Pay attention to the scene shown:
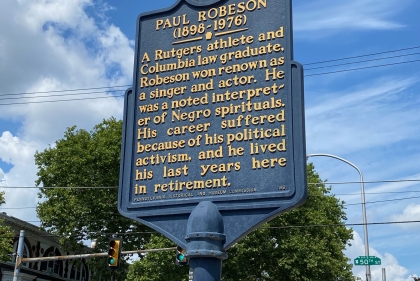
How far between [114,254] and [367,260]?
11494mm

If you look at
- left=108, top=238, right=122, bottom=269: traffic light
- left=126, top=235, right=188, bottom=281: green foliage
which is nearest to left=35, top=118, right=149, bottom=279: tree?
left=126, top=235, right=188, bottom=281: green foliage

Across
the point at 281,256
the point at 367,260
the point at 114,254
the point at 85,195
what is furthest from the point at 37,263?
the point at 367,260

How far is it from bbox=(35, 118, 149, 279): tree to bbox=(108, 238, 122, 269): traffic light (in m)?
16.2

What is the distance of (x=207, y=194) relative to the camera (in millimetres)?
10789

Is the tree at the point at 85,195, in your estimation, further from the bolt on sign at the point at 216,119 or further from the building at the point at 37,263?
the bolt on sign at the point at 216,119

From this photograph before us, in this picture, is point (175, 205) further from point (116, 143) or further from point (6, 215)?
point (6, 215)

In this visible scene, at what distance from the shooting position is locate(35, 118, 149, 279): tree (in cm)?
3741

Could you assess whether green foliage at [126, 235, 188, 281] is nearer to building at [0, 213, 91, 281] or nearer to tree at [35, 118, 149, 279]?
tree at [35, 118, 149, 279]

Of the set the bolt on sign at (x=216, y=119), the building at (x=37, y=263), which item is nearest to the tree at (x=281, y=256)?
the building at (x=37, y=263)

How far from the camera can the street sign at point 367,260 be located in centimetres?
2420

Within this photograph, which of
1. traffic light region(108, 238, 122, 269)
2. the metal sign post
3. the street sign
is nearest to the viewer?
the metal sign post

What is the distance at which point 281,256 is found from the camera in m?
33.3

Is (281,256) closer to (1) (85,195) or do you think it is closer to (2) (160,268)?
(2) (160,268)

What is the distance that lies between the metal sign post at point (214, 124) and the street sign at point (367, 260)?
15723 mm
